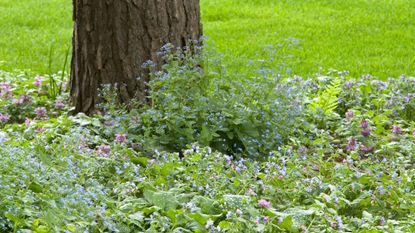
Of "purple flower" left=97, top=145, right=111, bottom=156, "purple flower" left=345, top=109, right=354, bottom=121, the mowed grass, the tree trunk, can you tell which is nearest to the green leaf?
"purple flower" left=97, top=145, right=111, bottom=156

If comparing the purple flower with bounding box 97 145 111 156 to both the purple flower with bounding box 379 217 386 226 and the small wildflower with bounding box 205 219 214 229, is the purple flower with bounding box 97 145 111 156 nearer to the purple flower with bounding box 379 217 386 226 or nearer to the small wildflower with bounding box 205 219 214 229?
the small wildflower with bounding box 205 219 214 229

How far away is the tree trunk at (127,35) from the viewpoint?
6.17 metres

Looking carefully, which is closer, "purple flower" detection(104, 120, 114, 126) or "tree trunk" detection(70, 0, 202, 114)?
"purple flower" detection(104, 120, 114, 126)

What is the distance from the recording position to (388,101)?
6.91 m

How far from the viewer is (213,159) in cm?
483

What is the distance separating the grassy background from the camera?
9477mm

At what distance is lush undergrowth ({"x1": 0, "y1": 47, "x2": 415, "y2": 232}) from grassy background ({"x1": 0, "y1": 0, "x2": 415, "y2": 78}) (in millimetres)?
2125

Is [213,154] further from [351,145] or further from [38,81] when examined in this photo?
[38,81]

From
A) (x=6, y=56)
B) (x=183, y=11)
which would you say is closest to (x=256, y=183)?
(x=183, y=11)

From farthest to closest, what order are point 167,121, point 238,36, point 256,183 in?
point 238,36 → point 167,121 → point 256,183

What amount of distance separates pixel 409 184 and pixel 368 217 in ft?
2.37

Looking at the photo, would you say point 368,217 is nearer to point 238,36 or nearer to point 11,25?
point 238,36

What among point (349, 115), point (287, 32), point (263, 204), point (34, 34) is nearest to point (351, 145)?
point (349, 115)

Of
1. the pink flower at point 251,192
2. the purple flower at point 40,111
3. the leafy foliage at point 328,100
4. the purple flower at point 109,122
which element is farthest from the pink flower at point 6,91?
the pink flower at point 251,192
